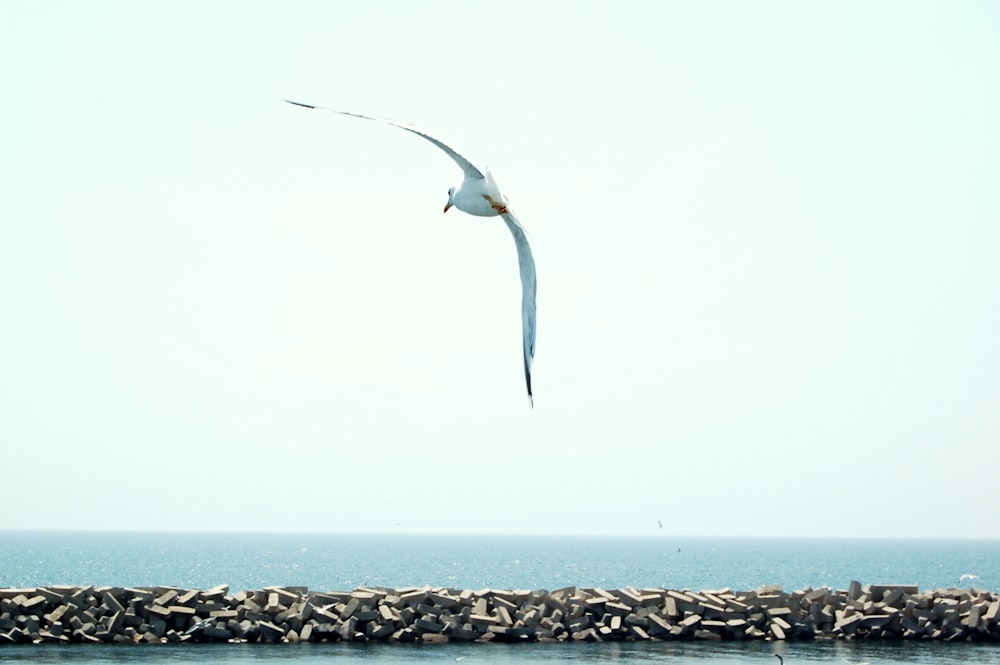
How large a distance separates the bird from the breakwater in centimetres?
1106

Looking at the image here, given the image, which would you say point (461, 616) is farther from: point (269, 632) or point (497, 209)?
point (497, 209)

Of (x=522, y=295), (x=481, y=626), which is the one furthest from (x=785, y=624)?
(x=522, y=295)

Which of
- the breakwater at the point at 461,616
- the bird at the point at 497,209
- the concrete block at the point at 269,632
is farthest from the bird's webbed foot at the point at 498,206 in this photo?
the concrete block at the point at 269,632

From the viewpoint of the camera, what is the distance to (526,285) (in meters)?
8.90

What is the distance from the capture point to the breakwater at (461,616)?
18.5 meters

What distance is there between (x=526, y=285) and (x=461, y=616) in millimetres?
11266

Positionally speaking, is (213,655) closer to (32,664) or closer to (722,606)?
(32,664)

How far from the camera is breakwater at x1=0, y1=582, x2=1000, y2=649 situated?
60.8ft

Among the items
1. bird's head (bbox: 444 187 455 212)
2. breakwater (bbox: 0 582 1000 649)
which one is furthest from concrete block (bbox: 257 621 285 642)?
bird's head (bbox: 444 187 455 212)

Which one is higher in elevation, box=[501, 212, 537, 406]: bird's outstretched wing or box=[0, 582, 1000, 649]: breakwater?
box=[501, 212, 537, 406]: bird's outstretched wing

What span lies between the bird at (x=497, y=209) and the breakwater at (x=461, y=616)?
11065 millimetres

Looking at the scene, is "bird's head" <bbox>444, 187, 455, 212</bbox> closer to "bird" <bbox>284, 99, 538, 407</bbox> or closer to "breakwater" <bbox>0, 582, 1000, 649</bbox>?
"bird" <bbox>284, 99, 538, 407</bbox>

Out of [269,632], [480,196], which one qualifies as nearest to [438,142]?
[480,196]

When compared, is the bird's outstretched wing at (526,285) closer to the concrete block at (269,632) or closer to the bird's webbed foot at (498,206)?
→ the bird's webbed foot at (498,206)
